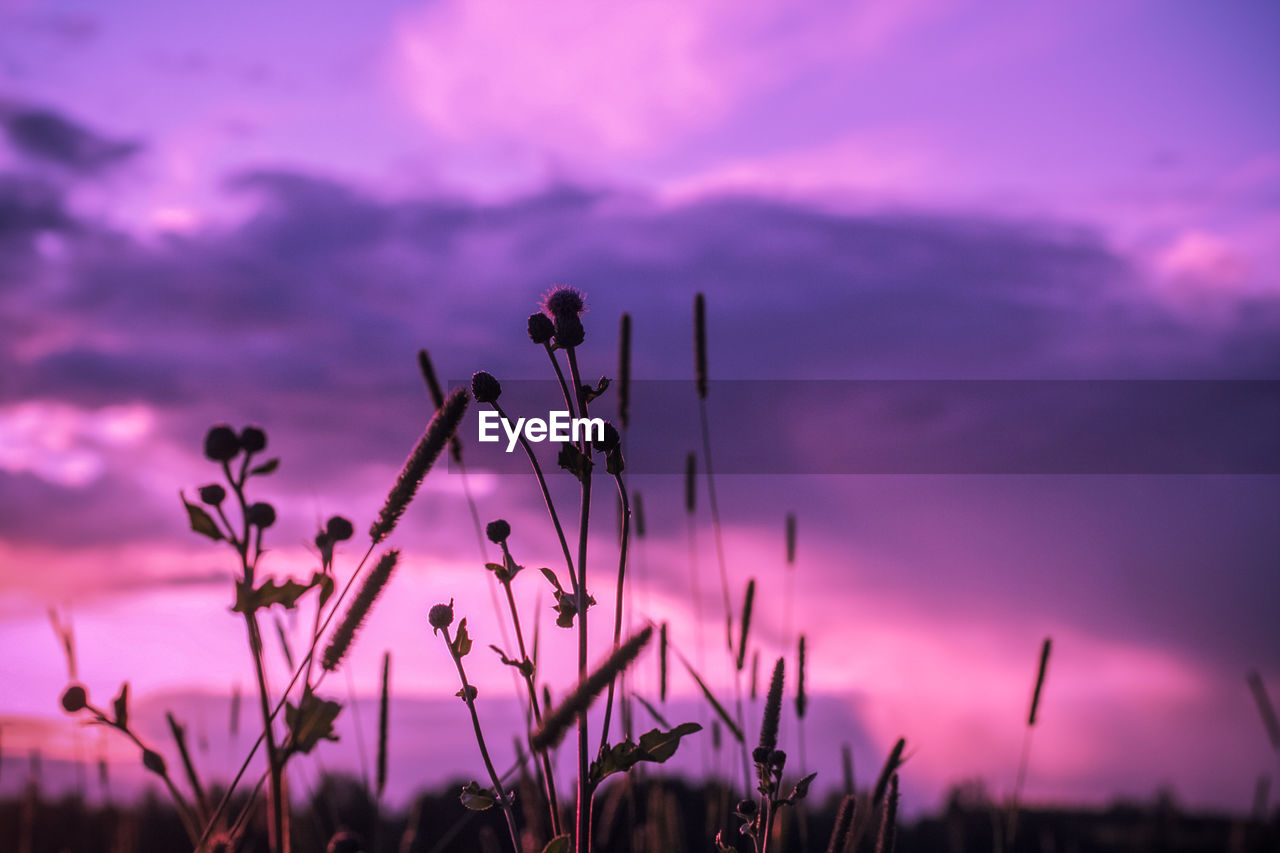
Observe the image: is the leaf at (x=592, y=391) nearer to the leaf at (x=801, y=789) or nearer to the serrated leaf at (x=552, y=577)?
the serrated leaf at (x=552, y=577)

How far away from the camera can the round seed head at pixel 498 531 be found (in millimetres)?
2477

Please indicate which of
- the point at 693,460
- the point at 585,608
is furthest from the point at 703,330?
the point at 585,608

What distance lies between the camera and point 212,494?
6.54 ft

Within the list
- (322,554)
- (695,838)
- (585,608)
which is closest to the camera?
(322,554)

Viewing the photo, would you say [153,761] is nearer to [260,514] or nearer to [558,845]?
[260,514]

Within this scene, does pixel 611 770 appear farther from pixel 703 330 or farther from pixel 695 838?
pixel 695 838

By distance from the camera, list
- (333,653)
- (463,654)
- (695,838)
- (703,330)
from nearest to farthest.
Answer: (333,653)
(463,654)
(703,330)
(695,838)

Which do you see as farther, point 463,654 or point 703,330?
point 703,330

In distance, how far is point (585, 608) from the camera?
2.15m

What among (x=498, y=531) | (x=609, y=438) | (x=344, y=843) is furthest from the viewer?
(x=498, y=531)

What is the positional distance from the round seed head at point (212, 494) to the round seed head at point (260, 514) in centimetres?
18

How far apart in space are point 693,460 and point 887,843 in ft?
8.03

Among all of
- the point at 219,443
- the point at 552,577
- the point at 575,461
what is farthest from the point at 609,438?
the point at 219,443

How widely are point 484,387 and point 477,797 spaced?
0.98m
